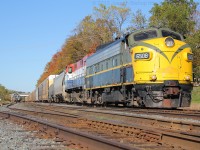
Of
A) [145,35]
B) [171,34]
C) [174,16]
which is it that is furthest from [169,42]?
[174,16]

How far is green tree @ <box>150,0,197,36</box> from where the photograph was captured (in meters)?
38.3

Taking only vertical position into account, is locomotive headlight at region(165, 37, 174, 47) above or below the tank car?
above

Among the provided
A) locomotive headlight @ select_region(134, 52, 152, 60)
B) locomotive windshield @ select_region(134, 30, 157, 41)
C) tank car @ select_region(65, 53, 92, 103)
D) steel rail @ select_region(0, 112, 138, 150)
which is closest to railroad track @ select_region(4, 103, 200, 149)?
steel rail @ select_region(0, 112, 138, 150)

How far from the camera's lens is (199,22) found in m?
44.6

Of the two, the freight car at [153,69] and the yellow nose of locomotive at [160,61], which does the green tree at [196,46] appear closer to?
the freight car at [153,69]

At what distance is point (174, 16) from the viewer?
1512 inches

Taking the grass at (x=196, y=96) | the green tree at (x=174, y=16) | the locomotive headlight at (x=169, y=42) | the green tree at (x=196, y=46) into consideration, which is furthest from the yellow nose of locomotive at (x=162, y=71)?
the green tree at (x=174, y=16)

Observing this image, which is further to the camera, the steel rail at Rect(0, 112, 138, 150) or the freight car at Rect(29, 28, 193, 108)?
the freight car at Rect(29, 28, 193, 108)

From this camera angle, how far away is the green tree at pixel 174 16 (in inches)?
1507

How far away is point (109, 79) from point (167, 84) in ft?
15.8

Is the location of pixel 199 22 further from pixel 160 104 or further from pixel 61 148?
pixel 61 148

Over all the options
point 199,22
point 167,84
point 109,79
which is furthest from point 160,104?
point 199,22

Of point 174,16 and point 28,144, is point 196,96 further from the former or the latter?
point 28,144

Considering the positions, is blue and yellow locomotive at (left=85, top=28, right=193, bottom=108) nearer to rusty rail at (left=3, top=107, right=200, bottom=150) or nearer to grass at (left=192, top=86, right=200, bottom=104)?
rusty rail at (left=3, top=107, right=200, bottom=150)
